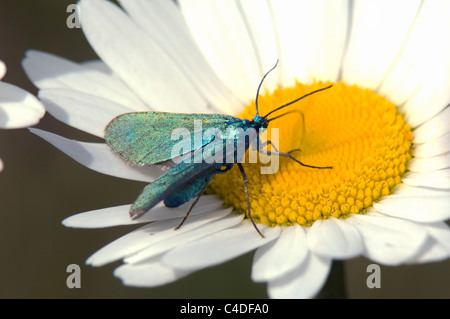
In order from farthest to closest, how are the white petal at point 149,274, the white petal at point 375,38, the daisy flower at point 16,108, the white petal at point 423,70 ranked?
1. the white petal at point 375,38
2. the white petal at point 423,70
3. the daisy flower at point 16,108
4. the white petal at point 149,274

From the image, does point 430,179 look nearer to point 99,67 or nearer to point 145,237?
point 145,237

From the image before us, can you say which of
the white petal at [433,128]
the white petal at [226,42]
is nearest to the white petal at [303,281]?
the white petal at [433,128]

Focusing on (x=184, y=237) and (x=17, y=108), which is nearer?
(x=184, y=237)

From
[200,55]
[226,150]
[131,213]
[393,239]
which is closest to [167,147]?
Answer: [226,150]

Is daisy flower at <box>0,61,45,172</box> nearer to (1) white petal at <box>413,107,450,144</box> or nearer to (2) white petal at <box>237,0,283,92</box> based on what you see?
(2) white petal at <box>237,0,283,92</box>

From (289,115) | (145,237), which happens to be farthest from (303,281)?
(289,115)

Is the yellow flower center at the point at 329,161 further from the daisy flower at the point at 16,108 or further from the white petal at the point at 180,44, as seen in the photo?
the daisy flower at the point at 16,108

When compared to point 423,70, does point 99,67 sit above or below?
above
